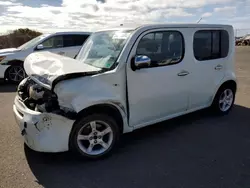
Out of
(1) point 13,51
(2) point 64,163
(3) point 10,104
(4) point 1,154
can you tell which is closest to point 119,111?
(2) point 64,163

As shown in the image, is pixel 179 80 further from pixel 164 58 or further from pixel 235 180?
pixel 235 180

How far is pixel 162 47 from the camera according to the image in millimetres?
4285

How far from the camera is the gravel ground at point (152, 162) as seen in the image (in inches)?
125

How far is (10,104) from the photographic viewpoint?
6582 millimetres

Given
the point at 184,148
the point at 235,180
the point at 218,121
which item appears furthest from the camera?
the point at 218,121

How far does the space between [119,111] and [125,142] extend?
2.37 feet

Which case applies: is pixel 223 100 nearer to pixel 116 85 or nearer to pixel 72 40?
pixel 116 85

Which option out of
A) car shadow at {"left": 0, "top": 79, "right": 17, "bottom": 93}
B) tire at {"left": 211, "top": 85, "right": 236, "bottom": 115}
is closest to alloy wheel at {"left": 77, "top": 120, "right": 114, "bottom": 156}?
tire at {"left": 211, "top": 85, "right": 236, "bottom": 115}

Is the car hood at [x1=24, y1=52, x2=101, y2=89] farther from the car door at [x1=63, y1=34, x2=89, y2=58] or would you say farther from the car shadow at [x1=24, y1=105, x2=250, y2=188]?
the car door at [x1=63, y1=34, x2=89, y2=58]

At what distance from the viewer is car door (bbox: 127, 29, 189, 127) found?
3.95 m

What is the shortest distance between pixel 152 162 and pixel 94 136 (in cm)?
87

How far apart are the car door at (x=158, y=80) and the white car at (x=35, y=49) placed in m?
5.52

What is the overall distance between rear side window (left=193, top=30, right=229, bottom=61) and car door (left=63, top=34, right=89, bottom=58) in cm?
587

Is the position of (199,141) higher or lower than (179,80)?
lower
